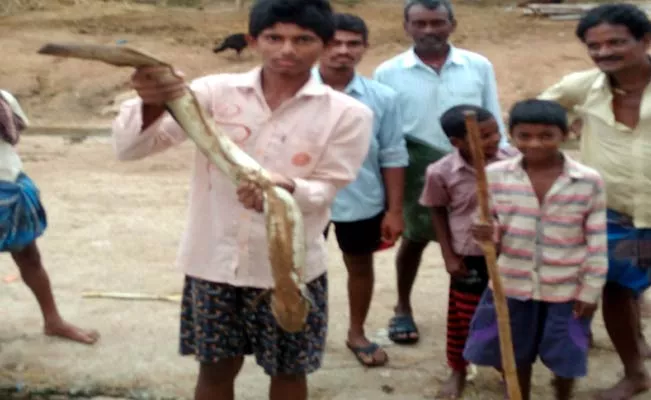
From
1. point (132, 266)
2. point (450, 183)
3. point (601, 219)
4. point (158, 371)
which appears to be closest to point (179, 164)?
point (132, 266)

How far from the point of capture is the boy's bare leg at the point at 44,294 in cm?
441

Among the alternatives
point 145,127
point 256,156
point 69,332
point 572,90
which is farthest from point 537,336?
point 69,332

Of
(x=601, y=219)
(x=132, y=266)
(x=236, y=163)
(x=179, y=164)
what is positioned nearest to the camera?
(x=236, y=163)

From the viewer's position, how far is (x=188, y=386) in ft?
13.4

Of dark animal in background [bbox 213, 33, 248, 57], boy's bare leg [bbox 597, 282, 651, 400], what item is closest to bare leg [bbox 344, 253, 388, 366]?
boy's bare leg [bbox 597, 282, 651, 400]

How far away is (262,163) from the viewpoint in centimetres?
289

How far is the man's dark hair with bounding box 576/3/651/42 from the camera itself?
3475 millimetres

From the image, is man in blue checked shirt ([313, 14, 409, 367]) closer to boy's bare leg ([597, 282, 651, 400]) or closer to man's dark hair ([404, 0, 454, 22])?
man's dark hair ([404, 0, 454, 22])

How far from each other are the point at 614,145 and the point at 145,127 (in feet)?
5.74

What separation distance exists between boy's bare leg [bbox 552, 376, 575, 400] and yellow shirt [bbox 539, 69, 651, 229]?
0.61 meters

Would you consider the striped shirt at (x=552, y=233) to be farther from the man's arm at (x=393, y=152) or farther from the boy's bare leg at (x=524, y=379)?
the man's arm at (x=393, y=152)

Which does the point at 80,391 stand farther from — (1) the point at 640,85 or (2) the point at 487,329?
(1) the point at 640,85

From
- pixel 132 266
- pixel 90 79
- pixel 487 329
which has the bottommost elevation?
pixel 90 79

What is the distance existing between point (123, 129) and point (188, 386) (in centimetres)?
163
